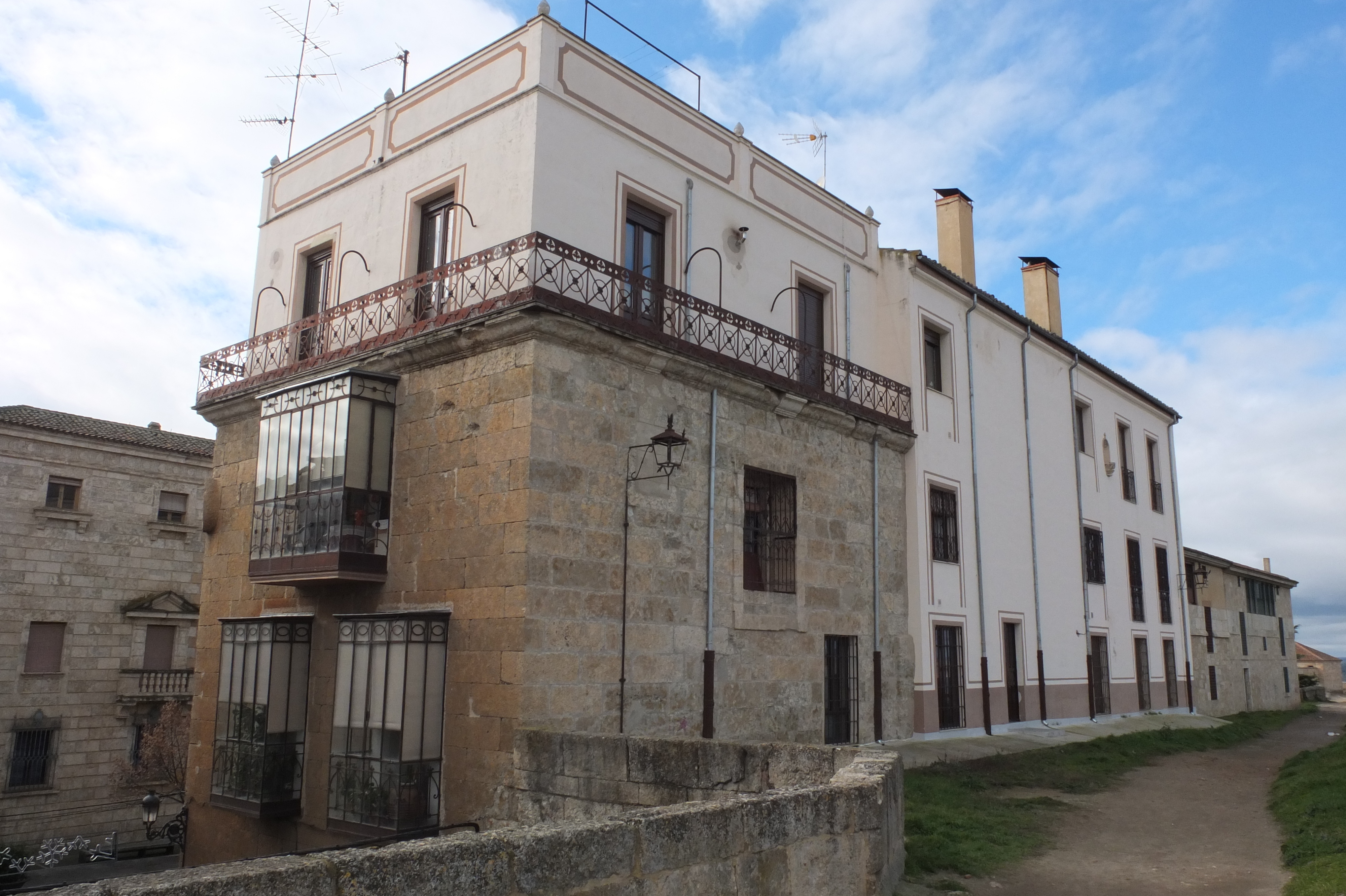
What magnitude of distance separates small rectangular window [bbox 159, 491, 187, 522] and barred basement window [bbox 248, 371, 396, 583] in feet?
50.8

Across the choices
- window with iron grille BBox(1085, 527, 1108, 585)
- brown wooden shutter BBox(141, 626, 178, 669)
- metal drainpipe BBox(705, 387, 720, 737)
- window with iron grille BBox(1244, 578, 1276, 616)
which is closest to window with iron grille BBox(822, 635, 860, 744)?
metal drainpipe BBox(705, 387, 720, 737)

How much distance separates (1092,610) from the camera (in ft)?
Result: 67.6

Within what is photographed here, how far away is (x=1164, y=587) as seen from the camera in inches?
966

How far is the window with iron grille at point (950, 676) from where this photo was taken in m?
15.5

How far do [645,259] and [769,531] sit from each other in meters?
3.77

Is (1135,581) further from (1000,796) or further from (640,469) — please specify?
(640,469)

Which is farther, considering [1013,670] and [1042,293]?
[1042,293]

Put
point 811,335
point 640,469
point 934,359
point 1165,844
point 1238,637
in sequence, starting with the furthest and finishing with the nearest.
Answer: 1. point 1238,637
2. point 934,359
3. point 811,335
4. point 640,469
5. point 1165,844

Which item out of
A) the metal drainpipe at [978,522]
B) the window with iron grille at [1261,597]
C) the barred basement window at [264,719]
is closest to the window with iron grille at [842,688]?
the metal drainpipe at [978,522]

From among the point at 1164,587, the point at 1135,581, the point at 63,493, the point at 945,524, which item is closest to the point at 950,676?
the point at 945,524

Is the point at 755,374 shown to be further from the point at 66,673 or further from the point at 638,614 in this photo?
the point at 66,673

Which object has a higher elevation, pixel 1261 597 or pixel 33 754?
pixel 1261 597

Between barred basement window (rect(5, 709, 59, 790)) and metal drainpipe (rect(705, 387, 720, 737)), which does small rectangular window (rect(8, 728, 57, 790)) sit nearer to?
barred basement window (rect(5, 709, 59, 790))

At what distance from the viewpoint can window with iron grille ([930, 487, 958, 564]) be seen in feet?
52.2
